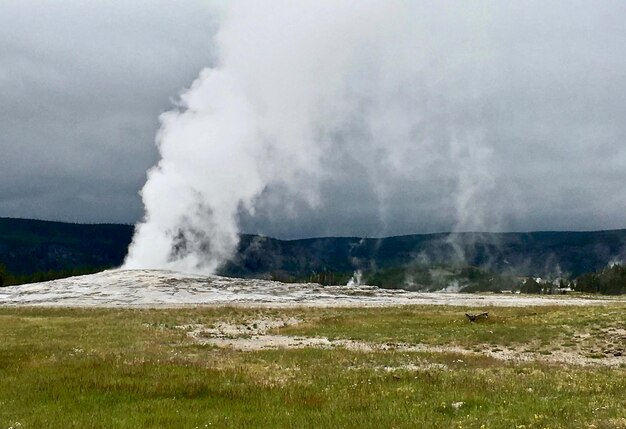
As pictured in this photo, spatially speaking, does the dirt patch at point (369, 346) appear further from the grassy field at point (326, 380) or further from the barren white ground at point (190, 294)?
the barren white ground at point (190, 294)

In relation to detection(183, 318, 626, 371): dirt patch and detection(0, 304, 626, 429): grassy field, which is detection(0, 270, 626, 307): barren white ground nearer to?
detection(183, 318, 626, 371): dirt patch

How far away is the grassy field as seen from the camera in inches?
549

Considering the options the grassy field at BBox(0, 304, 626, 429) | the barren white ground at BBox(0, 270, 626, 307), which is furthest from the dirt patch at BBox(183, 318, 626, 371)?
the barren white ground at BBox(0, 270, 626, 307)

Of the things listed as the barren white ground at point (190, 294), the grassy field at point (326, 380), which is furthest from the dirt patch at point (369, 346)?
the barren white ground at point (190, 294)

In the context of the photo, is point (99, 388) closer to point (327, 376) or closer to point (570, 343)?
point (327, 376)

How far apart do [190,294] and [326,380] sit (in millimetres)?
72155

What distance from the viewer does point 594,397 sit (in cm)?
1600

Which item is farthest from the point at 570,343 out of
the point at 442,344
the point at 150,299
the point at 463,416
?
the point at 150,299

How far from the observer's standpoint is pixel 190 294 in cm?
8925

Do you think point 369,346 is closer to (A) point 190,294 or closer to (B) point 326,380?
(B) point 326,380

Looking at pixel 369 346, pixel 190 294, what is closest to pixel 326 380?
pixel 369 346

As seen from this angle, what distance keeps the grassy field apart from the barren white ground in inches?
1536

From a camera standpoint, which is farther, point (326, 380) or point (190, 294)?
point (190, 294)

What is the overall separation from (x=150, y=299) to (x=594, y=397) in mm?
74695
